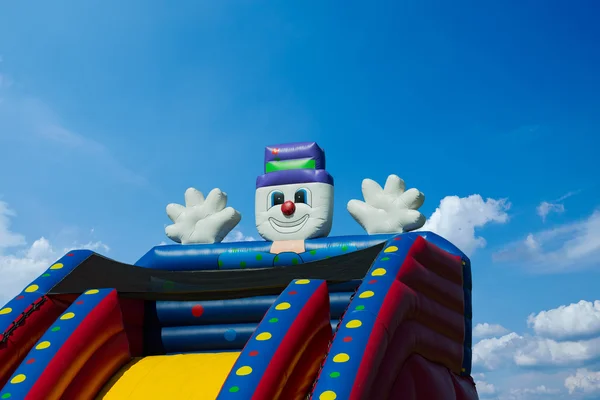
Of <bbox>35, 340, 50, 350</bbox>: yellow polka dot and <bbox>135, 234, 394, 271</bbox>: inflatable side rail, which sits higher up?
<bbox>135, 234, 394, 271</bbox>: inflatable side rail

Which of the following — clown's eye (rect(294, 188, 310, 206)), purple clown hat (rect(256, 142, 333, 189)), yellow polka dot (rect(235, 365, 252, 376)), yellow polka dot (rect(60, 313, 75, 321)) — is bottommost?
yellow polka dot (rect(235, 365, 252, 376))

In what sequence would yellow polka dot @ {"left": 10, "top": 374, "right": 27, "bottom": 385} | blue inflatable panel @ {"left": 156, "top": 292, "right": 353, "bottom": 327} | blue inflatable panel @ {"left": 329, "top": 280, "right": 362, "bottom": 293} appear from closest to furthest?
yellow polka dot @ {"left": 10, "top": 374, "right": 27, "bottom": 385} < blue inflatable panel @ {"left": 156, "top": 292, "right": 353, "bottom": 327} < blue inflatable panel @ {"left": 329, "top": 280, "right": 362, "bottom": 293}

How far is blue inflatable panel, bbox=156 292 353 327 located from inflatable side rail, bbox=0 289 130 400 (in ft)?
Result: 2.40

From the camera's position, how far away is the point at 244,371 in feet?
8.18

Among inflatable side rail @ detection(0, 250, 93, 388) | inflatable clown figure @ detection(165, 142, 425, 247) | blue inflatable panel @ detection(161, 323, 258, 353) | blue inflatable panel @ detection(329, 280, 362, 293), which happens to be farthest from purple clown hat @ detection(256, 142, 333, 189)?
inflatable side rail @ detection(0, 250, 93, 388)

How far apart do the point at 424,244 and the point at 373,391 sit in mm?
1096

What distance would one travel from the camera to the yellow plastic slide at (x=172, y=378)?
2.83m

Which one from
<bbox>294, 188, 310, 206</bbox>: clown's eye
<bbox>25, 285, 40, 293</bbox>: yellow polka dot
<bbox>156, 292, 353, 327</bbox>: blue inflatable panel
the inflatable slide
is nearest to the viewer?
the inflatable slide

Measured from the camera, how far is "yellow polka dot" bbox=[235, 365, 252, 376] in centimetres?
248

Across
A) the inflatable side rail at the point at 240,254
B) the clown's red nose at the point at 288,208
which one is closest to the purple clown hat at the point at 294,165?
the clown's red nose at the point at 288,208

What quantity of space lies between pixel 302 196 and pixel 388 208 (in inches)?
27.9

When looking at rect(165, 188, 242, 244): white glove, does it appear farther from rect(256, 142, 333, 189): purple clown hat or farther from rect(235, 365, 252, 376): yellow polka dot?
rect(235, 365, 252, 376): yellow polka dot

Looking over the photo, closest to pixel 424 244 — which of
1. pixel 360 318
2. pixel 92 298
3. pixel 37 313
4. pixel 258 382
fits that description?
pixel 360 318

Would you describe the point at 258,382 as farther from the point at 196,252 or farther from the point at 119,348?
the point at 196,252
